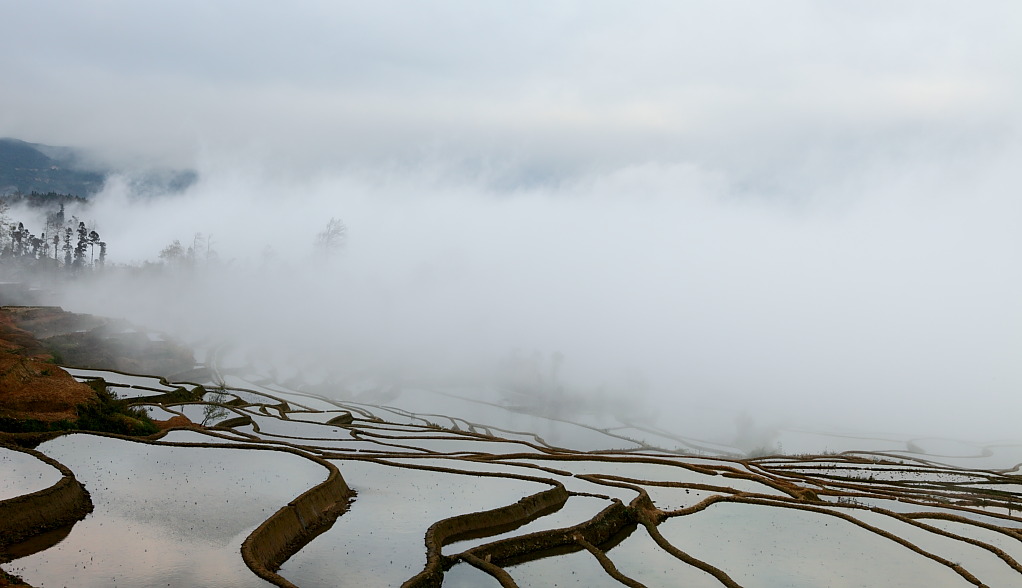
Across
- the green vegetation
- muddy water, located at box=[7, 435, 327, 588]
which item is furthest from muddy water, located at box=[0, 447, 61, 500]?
the green vegetation

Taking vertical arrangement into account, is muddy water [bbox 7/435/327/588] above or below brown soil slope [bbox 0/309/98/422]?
below

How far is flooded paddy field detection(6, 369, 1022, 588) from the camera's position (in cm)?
1686

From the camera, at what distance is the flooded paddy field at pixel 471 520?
55.3 feet

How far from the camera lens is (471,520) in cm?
2150

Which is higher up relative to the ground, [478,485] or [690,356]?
[690,356]

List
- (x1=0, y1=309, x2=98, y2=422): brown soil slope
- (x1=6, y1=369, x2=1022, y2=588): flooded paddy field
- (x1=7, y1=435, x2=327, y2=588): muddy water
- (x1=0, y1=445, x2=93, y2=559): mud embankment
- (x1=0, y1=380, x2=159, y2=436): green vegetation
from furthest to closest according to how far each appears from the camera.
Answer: (x1=0, y1=309, x2=98, y2=422): brown soil slope → (x1=0, y1=380, x2=159, y2=436): green vegetation → (x1=0, y1=445, x2=93, y2=559): mud embankment → (x1=6, y1=369, x2=1022, y2=588): flooded paddy field → (x1=7, y1=435, x2=327, y2=588): muddy water

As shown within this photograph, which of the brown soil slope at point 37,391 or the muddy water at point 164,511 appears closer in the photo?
the muddy water at point 164,511

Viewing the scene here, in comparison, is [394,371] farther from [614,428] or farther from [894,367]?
[894,367]

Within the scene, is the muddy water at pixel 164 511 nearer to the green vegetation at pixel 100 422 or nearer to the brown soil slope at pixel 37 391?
the green vegetation at pixel 100 422

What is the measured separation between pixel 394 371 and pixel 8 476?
226 feet

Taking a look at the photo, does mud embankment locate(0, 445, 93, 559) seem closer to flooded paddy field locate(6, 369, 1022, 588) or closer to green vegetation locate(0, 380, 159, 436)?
flooded paddy field locate(6, 369, 1022, 588)

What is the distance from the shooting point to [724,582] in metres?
18.1

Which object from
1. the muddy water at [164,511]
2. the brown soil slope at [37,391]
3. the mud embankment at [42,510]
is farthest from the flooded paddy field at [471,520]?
the brown soil slope at [37,391]

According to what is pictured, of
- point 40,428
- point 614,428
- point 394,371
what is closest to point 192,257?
point 394,371
